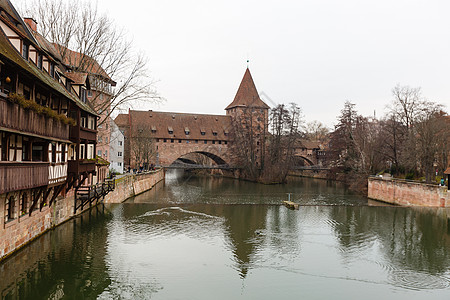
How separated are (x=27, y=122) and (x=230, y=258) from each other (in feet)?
23.5

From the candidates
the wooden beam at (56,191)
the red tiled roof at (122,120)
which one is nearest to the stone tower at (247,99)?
the red tiled roof at (122,120)

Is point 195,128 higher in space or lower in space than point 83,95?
higher

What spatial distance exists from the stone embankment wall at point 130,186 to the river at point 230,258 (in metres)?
2.58

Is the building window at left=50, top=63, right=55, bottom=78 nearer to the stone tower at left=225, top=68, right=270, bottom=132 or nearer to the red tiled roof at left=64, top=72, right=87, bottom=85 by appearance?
the red tiled roof at left=64, top=72, right=87, bottom=85

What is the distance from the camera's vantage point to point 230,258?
Answer: 12.3 metres

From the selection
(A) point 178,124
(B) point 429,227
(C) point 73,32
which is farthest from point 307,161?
(C) point 73,32

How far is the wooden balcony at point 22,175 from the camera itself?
8.60m

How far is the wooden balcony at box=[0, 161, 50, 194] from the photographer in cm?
860

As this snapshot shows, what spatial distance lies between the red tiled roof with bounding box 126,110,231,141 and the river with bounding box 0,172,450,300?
3033 cm

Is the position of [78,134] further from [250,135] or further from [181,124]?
A: [181,124]

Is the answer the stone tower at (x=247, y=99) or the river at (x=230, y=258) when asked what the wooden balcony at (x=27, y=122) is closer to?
the river at (x=230, y=258)

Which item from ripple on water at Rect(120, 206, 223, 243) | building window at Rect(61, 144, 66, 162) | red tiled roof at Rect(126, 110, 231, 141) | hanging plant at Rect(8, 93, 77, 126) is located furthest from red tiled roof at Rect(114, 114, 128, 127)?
hanging plant at Rect(8, 93, 77, 126)

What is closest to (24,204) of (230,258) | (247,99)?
(230,258)

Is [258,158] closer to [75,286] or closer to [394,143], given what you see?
[394,143]
